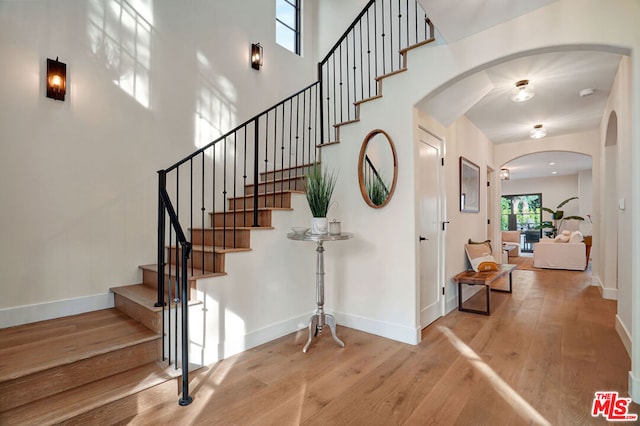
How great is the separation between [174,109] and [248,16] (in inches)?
72.9

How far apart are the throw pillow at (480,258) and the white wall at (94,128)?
12.4ft

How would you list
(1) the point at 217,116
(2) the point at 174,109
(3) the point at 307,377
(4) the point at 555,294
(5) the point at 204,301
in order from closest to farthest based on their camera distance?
(3) the point at 307,377 → (5) the point at 204,301 → (2) the point at 174,109 → (1) the point at 217,116 → (4) the point at 555,294

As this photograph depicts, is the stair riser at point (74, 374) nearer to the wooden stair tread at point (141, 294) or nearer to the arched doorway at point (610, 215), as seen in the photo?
the wooden stair tread at point (141, 294)

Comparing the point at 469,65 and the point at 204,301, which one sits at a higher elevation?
the point at 469,65

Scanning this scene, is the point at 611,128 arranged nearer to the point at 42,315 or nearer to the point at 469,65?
the point at 469,65

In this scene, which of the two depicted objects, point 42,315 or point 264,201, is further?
point 264,201

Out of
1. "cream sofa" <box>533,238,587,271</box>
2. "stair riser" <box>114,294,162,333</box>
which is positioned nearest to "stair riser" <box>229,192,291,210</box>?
"stair riser" <box>114,294,162,333</box>

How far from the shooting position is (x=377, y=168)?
3209 millimetres

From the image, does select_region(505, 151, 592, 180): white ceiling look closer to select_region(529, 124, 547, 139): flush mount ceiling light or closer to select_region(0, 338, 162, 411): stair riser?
select_region(529, 124, 547, 139): flush mount ceiling light

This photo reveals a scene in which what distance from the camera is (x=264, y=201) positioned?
3574 mm

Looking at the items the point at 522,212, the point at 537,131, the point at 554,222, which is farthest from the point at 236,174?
the point at 522,212

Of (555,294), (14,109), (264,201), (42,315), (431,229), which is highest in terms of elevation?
(14,109)

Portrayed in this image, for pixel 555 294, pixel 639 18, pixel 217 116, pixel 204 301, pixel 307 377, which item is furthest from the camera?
pixel 555 294

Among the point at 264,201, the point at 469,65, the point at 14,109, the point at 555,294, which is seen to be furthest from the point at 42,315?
the point at 555,294
